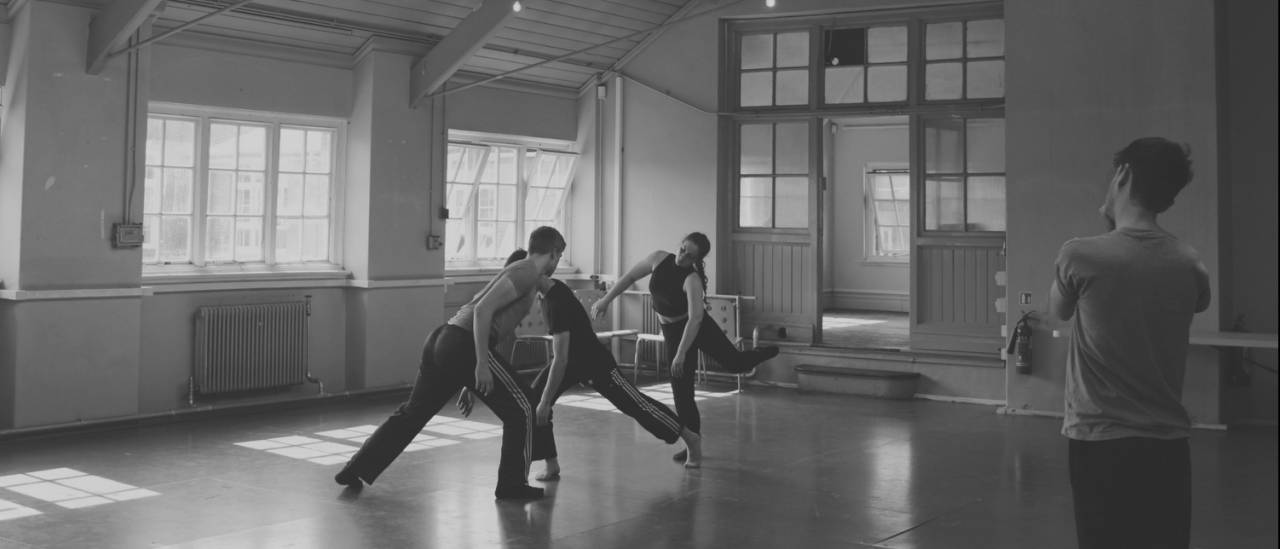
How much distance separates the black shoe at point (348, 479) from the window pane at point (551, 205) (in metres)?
6.34

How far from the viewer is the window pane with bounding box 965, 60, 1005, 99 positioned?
10.2 meters

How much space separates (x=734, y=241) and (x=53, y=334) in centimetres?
642

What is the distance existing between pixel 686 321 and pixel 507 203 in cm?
520

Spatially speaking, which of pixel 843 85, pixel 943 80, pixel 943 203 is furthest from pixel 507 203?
pixel 943 80

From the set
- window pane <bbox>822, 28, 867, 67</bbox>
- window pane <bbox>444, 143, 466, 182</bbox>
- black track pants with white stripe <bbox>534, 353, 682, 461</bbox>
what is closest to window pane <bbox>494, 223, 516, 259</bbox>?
window pane <bbox>444, 143, 466, 182</bbox>

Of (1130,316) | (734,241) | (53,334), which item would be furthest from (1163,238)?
(734,241)

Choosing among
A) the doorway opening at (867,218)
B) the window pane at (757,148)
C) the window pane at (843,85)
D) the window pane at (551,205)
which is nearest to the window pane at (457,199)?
the window pane at (551,205)

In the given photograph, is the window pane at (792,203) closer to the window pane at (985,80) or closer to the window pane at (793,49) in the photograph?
the window pane at (793,49)

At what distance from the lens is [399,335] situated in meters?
10.2

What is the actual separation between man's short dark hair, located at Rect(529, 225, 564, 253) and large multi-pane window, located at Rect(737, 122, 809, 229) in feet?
18.5

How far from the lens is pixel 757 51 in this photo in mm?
11406

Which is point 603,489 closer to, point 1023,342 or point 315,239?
point 1023,342

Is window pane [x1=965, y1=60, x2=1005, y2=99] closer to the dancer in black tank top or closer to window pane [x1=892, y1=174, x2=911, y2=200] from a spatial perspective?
the dancer in black tank top

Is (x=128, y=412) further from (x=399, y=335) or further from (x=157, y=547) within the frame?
(x=157, y=547)
